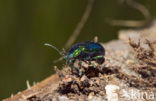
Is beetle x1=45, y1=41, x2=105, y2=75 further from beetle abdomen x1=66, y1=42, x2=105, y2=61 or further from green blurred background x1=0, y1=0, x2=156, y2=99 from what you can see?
green blurred background x1=0, y1=0, x2=156, y2=99

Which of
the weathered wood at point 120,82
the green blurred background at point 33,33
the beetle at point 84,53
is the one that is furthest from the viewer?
the green blurred background at point 33,33

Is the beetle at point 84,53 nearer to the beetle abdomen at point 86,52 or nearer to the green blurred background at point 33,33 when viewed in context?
the beetle abdomen at point 86,52

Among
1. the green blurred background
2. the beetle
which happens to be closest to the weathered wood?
the beetle

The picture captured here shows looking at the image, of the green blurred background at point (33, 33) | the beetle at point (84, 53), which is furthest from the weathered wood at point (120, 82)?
the green blurred background at point (33, 33)

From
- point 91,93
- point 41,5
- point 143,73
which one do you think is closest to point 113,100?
point 91,93

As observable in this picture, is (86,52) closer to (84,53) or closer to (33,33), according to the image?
(84,53)

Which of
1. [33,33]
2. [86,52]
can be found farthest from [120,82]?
[33,33]
